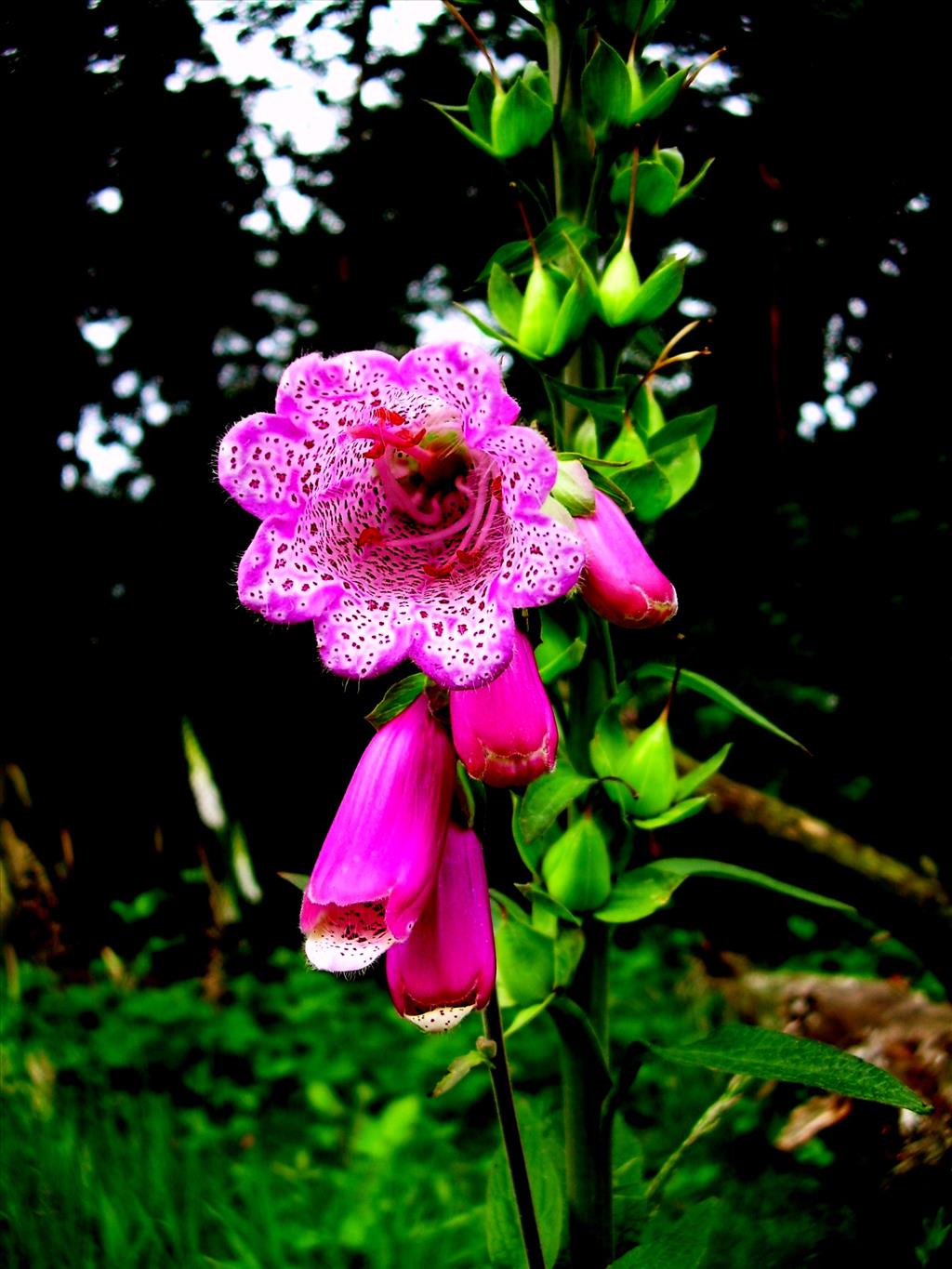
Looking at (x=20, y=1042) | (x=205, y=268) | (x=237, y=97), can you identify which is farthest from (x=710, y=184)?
(x=20, y=1042)

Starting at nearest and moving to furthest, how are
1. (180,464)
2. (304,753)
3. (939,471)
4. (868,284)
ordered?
1. (868,284)
2. (939,471)
3. (180,464)
4. (304,753)

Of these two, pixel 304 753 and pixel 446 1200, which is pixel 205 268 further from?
pixel 446 1200

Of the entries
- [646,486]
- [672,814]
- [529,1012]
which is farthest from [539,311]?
[529,1012]

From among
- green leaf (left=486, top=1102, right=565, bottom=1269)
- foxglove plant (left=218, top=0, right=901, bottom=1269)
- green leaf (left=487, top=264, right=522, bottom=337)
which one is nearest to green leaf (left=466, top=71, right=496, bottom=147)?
foxglove plant (left=218, top=0, right=901, bottom=1269)

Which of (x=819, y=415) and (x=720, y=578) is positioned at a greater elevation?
(x=819, y=415)

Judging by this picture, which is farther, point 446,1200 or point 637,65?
point 446,1200

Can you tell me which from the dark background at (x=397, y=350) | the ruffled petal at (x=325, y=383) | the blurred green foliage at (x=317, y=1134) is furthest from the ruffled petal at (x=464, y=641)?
the dark background at (x=397, y=350)

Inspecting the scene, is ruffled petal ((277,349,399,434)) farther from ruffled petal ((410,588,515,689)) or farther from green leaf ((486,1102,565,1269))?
green leaf ((486,1102,565,1269))
